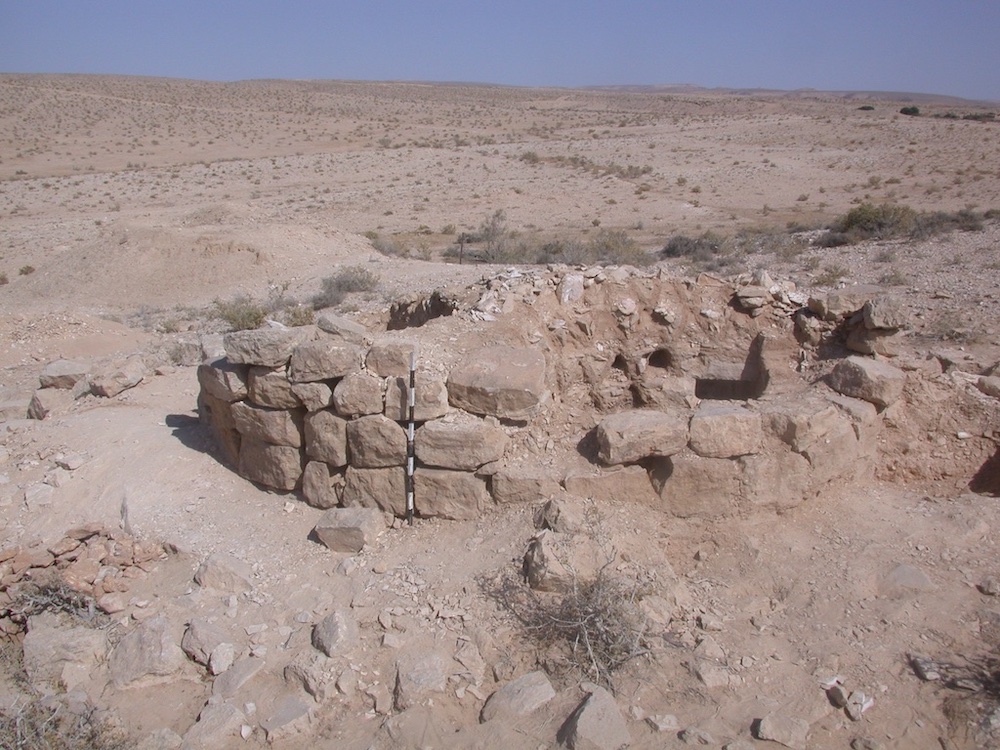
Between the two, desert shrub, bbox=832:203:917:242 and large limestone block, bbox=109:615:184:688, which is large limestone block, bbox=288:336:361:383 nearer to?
large limestone block, bbox=109:615:184:688

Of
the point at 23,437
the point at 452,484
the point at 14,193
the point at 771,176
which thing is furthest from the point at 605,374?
the point at 14,193

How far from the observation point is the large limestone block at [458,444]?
528 cm

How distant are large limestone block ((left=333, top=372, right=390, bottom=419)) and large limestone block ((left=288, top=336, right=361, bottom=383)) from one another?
94 mm

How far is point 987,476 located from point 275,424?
5805 mm

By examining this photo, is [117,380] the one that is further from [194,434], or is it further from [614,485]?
[614,485]

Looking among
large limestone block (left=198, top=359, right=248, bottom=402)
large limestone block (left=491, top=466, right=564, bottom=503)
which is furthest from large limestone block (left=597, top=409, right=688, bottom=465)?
large limestone block (left=198, top=359, right=248, bottom=402)

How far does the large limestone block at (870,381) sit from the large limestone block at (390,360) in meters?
3.54

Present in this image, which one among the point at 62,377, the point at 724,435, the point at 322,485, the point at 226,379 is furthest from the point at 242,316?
the point at 724,435

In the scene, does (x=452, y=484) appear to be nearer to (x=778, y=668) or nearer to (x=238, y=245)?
(x=778, y=668)

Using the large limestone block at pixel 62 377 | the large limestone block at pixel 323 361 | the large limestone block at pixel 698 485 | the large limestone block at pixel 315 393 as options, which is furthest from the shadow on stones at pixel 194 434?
the large limestone block at pixel 698 485

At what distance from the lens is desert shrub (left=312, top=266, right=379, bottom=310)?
12.9 m

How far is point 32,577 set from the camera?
5.19 metres

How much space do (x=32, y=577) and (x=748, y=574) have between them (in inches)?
197

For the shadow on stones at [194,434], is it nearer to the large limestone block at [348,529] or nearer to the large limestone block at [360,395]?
the large limestone block at [348,529]
